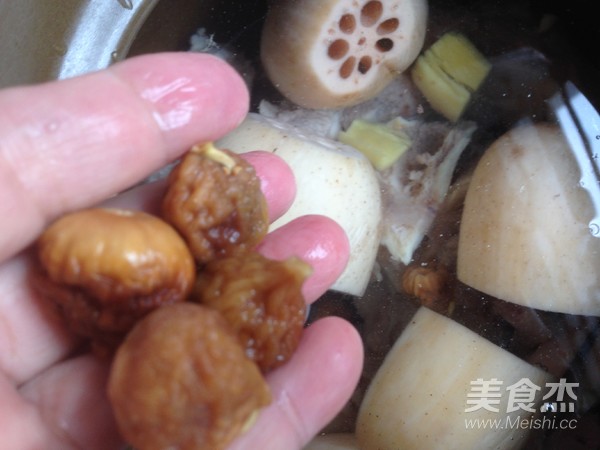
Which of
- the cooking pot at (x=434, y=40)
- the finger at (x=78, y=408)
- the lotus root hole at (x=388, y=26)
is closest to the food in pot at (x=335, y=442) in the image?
the cooking pot at (x=434, y=40)

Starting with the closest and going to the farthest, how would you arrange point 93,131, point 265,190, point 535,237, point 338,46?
point 93,131
point 265,190
point 535,237
point 338,46

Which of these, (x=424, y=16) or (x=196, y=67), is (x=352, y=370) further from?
(x=424, y=16)

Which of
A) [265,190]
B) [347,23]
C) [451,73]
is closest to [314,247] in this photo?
[265,190]

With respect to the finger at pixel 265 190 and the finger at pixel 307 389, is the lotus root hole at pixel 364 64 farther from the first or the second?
the finger at pixel 307 389

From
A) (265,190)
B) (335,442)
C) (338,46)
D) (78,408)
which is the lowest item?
(335,442)

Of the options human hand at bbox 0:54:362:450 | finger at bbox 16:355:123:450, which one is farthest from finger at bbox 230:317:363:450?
finger at bbox 16:355:123:450

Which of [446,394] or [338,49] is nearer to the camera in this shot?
[446,394]

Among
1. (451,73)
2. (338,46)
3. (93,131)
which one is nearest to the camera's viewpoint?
(93,131)

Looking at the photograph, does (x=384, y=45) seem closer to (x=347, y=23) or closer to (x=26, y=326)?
(x=347, y=23)
